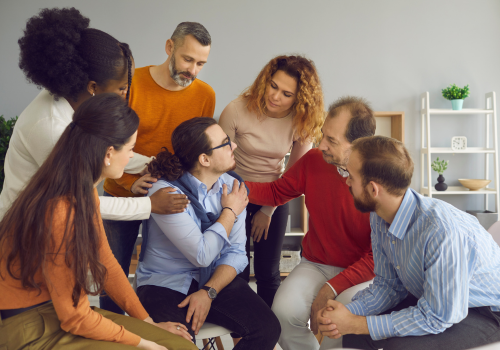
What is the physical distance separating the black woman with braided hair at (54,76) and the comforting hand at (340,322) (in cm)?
106

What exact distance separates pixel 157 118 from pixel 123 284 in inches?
31.9

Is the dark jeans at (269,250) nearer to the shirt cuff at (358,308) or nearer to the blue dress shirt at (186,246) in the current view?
the blue dress shirt at (186,246)

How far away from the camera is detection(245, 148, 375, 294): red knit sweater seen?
160cm

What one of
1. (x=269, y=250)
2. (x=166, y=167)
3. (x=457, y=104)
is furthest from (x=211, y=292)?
(x=457, y=104)

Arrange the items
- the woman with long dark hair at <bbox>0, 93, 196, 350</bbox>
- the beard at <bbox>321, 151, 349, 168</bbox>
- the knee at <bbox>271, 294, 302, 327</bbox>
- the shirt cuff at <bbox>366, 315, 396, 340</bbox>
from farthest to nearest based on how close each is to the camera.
Answer: the beard at <bbox>321, 151, 349, 168</bbox>, the knee at <bbox>271, 294, 302, 327</bbox>, the shirt cuff at <bbox>366, 315, 396, 340</bbox>, the woman with long dark hair at <bbox>0, 93, 196, 350</bbox>

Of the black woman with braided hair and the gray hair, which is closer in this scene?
the black woman with braided hair

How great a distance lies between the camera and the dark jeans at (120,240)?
1.71m

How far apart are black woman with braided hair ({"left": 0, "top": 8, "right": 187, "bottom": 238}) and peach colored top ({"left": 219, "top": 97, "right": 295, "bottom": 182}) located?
0.74 metres

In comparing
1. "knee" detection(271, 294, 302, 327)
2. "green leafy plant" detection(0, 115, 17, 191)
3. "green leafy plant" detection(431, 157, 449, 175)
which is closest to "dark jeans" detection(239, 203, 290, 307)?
"knee" detection(271, 294, 302, 327)

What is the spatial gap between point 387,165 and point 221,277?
783mm

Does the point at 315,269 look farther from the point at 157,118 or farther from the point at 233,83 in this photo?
the point at 233,83

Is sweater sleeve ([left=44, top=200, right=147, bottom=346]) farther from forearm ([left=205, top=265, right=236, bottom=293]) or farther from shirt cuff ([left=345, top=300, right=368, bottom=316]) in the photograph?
shirt cuff ([left=345, top=300, right=368, bottom=316])

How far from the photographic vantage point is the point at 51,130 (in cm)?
121

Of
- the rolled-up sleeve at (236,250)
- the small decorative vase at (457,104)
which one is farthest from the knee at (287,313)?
the small decorative vase at (457,104)
